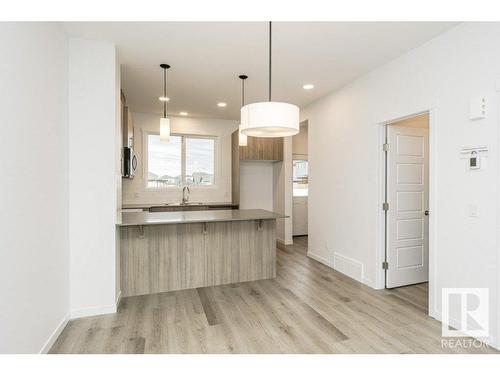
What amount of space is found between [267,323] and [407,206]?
236 centimetres

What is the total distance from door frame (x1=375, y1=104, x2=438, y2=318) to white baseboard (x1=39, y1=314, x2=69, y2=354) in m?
3.45

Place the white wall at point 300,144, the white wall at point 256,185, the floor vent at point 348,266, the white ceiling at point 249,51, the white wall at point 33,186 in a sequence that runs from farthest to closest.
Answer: the white wall at point 300,144 < the white wall at point 256,185 < the floor vent at point 348,266 < the white ceiling at point 249,51 < the white wall at point 33,186

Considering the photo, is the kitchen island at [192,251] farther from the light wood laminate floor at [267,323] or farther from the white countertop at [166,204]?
the white countertop at [166,204]

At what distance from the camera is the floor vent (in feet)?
12.3

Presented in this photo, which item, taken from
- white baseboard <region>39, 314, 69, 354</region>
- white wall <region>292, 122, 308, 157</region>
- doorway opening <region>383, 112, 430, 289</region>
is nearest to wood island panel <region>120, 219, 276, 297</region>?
white baseboard <region>39, 314, 69, 354</region>

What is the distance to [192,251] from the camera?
11.8ft

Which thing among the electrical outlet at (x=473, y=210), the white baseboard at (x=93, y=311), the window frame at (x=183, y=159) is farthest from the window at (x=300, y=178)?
the white baseboard at (x=93, y=311)

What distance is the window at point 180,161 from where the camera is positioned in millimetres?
5930

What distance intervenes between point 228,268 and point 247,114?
2.35 m

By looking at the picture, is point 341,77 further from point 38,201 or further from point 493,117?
point 38,201

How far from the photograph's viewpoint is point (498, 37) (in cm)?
220

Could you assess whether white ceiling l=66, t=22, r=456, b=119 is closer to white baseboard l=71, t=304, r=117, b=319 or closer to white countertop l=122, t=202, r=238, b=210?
white countertop l=122, t=202, r=238, b=210

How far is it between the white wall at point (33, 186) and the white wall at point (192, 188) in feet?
10.5
